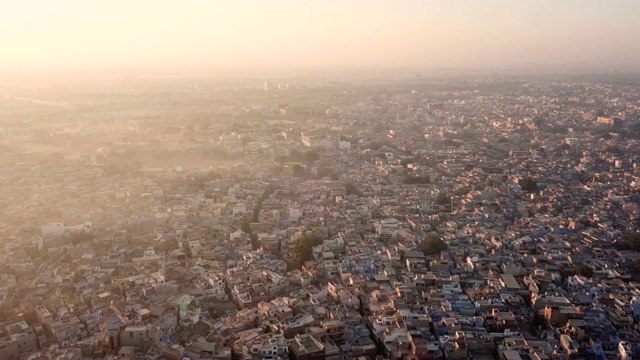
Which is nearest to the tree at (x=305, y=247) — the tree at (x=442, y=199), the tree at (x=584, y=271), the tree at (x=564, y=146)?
the tree at (x=442, y=199)

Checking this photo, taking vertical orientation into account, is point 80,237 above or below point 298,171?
above

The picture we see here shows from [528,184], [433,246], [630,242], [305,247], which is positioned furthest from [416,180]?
[305,247]

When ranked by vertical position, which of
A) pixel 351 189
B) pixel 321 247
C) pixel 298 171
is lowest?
pixel 298 171

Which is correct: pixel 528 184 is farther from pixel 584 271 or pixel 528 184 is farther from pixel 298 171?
pixel 298 171

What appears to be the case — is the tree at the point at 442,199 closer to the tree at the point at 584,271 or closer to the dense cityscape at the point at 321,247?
the dense cityscape at the point at 321,247

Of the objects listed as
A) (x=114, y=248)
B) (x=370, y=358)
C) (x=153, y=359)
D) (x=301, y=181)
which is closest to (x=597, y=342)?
(x=370, y=358)

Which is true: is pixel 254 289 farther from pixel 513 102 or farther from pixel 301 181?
pixel 513 102

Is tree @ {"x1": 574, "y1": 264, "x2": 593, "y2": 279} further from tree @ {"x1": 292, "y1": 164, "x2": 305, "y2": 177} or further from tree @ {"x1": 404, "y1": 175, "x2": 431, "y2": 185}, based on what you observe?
tree @ {"x1": 292, "y1": 164, "x2": 305, "y2": 177}
